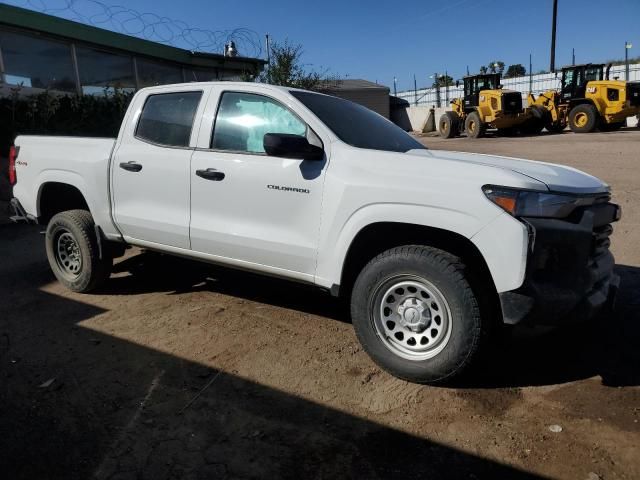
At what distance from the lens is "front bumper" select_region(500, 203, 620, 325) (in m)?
2.92

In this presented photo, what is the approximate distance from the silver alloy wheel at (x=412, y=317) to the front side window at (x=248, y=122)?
130 centimetres

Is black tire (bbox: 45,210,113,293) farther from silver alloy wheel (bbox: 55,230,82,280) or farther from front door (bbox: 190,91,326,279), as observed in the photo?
front door (bbox: 190,91,326,279)

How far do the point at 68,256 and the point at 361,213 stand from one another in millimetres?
3368

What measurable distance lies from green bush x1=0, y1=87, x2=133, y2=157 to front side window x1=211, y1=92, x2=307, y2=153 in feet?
27.5

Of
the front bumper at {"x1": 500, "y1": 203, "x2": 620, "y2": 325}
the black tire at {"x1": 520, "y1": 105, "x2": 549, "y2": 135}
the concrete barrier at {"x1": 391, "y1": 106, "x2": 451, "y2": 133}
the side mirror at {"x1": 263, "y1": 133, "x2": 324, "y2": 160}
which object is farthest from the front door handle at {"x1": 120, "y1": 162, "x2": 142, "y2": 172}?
the concrete barrier at {"x1": 391, "y1": 106, "x2": 451, "y2": 133}

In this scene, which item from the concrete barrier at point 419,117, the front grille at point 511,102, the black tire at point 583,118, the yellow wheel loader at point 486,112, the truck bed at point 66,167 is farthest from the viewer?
the concrete barrier at point 419,117

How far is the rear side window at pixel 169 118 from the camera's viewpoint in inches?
171

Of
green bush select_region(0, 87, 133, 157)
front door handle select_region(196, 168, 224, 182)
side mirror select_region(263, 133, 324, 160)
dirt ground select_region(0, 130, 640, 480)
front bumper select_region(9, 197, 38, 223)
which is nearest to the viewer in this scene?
dirt ground select_region(0, 130, 640, 480)

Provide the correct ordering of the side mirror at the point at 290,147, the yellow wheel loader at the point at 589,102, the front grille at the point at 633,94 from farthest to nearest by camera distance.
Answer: the yellow wheel loader at the point at 589,102 < the front grille at the point at 633,94 < the side mirror at the point at 290,147

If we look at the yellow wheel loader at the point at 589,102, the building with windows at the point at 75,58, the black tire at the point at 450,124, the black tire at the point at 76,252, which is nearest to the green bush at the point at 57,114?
the building with windows at the point at 75,58

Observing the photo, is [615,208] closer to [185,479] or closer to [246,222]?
[246,222]

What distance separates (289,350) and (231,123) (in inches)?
70.2

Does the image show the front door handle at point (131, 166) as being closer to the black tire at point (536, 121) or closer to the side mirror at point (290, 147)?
the side mirror at point (290, 147)

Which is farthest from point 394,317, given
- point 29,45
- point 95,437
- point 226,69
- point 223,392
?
point 226,69
